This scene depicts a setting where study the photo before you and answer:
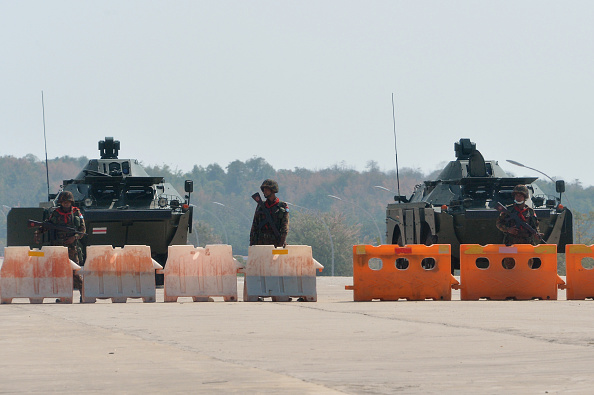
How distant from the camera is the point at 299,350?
957 cm

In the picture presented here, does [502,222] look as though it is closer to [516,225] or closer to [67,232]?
[516,225]

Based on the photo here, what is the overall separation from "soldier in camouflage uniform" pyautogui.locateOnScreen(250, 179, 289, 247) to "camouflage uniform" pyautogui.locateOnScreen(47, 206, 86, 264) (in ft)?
9.47

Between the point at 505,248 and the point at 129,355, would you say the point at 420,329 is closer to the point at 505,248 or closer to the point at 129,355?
the point at 129,355

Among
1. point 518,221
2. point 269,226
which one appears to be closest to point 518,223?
point 518,221

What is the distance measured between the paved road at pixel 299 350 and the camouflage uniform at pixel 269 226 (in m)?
2.41

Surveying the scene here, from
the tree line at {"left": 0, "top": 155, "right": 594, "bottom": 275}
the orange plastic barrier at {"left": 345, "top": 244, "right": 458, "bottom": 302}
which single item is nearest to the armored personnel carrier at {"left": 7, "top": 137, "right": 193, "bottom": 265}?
the orange plastic barrier at {"left": 345, "top": 244, "right": 458, "bottom": 302}

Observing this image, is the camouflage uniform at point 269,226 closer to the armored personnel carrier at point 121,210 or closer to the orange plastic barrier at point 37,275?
the orange plastic barrier at point 37,275

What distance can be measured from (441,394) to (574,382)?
1.00 meters

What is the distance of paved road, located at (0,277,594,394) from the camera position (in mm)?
7578

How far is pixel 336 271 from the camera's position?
296ft

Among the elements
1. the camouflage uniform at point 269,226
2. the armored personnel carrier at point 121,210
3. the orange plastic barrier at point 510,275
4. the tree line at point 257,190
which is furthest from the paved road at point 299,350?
the tree line at point 257,190

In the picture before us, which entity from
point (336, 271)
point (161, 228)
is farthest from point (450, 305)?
point (336, 271)

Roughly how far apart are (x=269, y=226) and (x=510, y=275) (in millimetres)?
3487

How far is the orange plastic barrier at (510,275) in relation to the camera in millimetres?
17047
